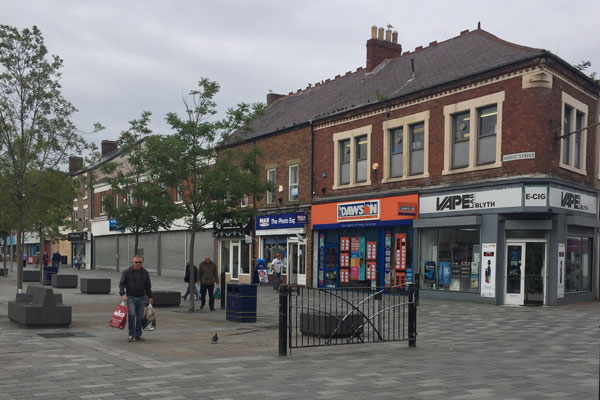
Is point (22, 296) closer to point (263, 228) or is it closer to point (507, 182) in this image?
point (507, 182)

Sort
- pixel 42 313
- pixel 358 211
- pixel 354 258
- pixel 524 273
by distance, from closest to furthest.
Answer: pixel 42 313 → pixel 524 273 → pixel 358 211 → pixel 354 258

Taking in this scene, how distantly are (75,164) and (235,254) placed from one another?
657 inches

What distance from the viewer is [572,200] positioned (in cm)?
2112

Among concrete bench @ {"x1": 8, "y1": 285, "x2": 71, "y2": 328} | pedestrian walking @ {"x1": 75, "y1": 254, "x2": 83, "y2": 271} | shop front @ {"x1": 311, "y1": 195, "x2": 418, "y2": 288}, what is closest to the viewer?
concrete bench @ {"x1": 8, "y1": 285, "x2": 71, "y2": 328}

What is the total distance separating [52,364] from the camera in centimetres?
915

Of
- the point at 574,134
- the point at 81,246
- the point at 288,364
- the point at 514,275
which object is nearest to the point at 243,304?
the point at 288,364

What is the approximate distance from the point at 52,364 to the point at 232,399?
3589 mm

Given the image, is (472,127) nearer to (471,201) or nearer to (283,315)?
(471,201)

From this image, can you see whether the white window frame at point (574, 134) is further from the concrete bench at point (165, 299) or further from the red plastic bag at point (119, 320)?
the red plastic bag at point (119, 320)

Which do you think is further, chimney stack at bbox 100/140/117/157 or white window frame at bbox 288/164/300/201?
chimney stack at bbox 100/140/117/157

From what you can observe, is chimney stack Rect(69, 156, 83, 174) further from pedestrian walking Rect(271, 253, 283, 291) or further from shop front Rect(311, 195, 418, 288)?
shop front Rect(311, 195, 418, 288)

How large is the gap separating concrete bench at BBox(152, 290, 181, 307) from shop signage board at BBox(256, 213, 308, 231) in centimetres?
1040

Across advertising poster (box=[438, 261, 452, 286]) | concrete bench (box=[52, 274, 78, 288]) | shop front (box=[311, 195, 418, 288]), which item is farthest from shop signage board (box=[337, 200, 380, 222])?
concrete bench (box=[52, 274, 78, 288])

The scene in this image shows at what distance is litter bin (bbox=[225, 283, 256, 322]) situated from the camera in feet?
51.9
